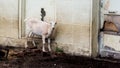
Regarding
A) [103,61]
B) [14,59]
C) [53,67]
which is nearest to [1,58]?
[14,59]

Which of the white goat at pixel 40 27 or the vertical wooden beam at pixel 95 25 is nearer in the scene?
the vertical wooden beam at pixel 95 25

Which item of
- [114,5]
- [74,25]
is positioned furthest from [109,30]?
[74,25]

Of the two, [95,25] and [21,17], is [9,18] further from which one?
[95,25]

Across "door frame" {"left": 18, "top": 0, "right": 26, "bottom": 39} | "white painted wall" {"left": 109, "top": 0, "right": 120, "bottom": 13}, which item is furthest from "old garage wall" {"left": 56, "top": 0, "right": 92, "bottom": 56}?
"door frame" {"left": 18, "top": 0, "right": 26, "bottom": 39}

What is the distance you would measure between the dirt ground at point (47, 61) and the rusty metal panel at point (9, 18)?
0.81 meters

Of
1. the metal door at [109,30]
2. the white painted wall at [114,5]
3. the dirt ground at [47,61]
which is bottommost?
the dirt ground at [47,61]

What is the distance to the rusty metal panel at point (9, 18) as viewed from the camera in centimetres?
809

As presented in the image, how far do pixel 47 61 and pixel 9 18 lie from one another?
1.80 meters

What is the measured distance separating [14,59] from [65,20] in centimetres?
137

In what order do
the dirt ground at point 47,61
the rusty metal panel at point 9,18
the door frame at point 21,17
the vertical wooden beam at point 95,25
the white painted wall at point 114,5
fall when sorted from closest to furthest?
the dirt ground at point 47,61
the white painted wall at point 114,5
the vertical wooden beam at point 95,25
the door frame at point 21,17
the rusty metal panel at point 9,18

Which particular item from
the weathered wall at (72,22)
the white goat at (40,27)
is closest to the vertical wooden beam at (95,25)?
the weathered wall at (72,22)

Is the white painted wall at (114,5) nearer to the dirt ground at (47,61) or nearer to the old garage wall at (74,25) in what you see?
the old garage wall at (74,25)

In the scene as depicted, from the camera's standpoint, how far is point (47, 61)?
6.99 metres

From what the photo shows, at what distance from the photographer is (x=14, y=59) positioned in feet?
23.6
